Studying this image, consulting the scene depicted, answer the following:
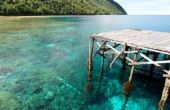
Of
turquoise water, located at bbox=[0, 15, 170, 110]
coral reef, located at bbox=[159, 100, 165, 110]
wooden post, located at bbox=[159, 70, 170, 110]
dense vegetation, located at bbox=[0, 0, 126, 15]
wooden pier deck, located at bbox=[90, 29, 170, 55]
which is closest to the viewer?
wooden post, located at bbox=[159, 70, 170, 110]

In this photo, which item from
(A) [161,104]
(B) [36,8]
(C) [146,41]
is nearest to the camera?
(A) [161,104]

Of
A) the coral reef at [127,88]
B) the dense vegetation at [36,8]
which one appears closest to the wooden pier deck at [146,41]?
the coral reef at [127,88]

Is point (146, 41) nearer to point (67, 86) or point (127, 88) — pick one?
point (127, 88)

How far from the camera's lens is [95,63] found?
16891 mm

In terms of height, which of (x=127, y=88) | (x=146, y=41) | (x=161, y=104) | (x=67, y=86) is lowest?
(x=67, y=86)

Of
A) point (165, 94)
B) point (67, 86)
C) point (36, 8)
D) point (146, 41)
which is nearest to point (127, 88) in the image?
point (165, 94)

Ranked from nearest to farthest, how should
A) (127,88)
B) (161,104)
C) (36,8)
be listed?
(161,104) < (127,88) < (36,8)

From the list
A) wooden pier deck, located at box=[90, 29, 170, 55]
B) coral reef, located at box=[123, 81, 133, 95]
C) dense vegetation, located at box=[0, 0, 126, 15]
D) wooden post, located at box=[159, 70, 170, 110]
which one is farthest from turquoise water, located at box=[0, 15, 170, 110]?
dense vegetation, located at box=[0, 0, 126, 15]

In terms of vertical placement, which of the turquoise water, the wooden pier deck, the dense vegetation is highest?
the dense vegetation

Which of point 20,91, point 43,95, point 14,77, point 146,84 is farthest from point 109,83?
point 14,77

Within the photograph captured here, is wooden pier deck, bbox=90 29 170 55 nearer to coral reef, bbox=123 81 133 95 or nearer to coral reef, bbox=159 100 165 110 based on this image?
coral reef, bbox=159 100 165 110

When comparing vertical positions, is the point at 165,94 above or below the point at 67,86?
above

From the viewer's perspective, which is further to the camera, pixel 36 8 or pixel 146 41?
pixel 36 8

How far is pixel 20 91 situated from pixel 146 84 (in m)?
12.7
